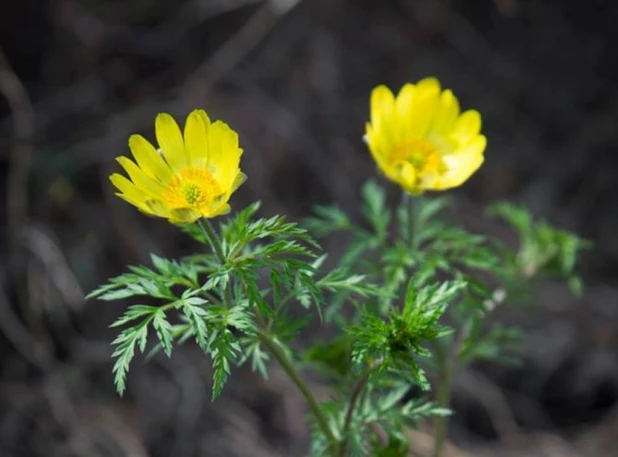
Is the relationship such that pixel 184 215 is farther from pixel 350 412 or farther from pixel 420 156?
pixel 420 156

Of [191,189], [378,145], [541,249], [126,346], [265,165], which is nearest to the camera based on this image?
[126,346]

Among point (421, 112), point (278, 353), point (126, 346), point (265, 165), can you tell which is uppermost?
point (421, 112)

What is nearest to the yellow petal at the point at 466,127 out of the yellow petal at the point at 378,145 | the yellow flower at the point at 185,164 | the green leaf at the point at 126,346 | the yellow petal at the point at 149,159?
the yellow petal at the point at 378,145

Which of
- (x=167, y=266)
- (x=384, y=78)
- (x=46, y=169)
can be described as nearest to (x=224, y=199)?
(x=167, y=266)

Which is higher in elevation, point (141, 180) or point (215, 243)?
point (141, 180)

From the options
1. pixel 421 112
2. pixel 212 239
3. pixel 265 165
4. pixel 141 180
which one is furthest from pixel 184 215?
pixel 265 165

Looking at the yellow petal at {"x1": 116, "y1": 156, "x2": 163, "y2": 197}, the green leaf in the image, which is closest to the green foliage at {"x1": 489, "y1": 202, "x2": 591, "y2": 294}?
the yellow petal at {"x1": 116, "y1": 156, "x2": 163, "y2": 197}

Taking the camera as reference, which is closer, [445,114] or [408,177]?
[408,177]
